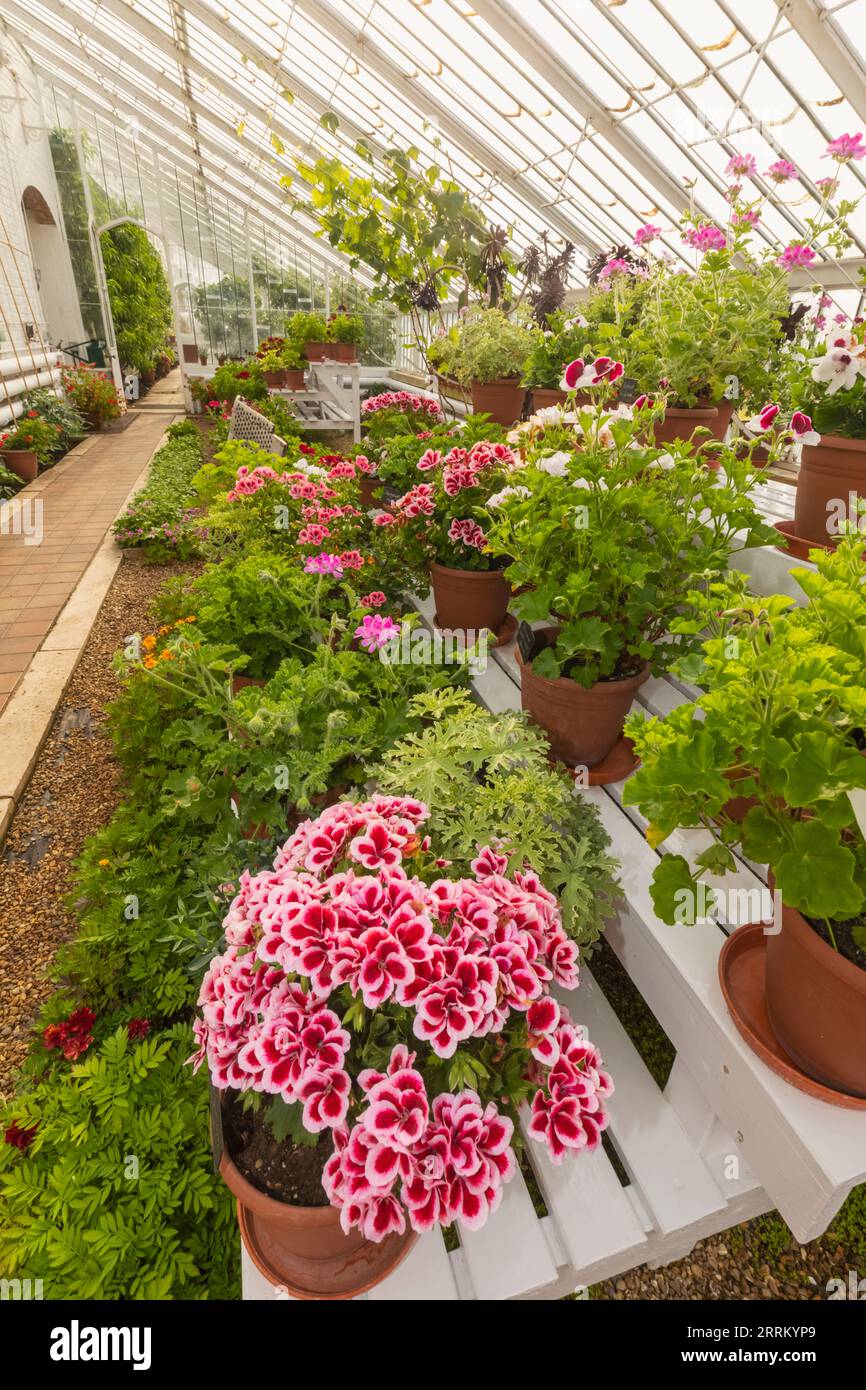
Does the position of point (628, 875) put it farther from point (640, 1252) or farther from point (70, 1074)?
point (70, 1074)

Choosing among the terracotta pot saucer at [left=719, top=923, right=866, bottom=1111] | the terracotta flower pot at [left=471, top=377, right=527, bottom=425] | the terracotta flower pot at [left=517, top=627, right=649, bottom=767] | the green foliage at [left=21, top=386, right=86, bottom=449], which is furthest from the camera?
the green foliage at [left=21, top=386, right=86, bottom=449]

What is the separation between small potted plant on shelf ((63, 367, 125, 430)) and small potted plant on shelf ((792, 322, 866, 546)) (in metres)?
10.7

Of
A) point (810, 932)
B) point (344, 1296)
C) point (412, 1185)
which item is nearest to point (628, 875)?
point (810, 932)

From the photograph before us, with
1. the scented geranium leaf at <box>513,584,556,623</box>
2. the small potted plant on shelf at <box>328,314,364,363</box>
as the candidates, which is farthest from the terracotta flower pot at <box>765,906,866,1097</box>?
the small potted plant on shelf at <box>328,314,364,363</box>

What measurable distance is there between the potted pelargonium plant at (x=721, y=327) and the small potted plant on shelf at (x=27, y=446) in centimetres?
690

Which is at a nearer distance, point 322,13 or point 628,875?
point 628,875

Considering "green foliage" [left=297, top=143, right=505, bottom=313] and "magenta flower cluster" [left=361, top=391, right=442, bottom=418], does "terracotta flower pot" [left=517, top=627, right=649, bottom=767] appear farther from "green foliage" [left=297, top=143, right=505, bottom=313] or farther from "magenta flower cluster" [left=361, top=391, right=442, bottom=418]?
"green foliage" [left=297, top=143, right=505, bottom=313]

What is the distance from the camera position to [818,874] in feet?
2.43

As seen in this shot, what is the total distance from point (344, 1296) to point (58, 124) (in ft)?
53.8

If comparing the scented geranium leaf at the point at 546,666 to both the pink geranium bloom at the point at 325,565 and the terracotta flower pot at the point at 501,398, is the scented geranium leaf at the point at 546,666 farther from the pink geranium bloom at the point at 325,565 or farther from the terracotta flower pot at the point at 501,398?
the terracotta flower pot at the point at 501,398

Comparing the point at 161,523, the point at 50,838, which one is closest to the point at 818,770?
the point at 50,838

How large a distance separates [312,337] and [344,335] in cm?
45

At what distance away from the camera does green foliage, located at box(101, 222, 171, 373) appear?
13.0 meters
